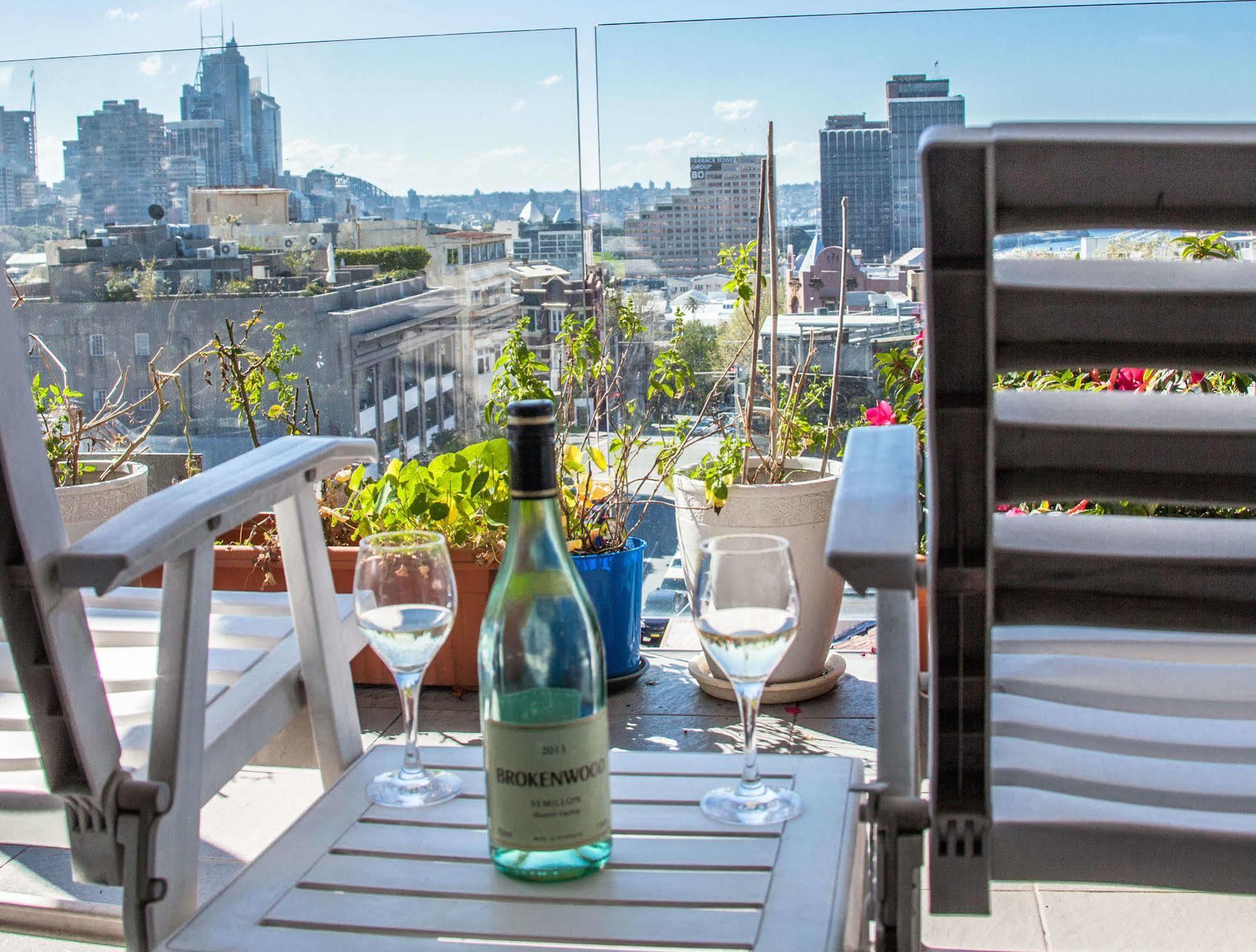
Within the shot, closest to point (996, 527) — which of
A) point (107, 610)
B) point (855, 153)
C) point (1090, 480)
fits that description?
point (1090, 480)

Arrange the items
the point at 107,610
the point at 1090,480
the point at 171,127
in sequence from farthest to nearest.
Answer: the point at 171,127 < the point at 107,610 < the point at 1090,480

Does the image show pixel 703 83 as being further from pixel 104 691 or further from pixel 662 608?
pixel 104 691

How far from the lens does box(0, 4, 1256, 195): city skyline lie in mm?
2479

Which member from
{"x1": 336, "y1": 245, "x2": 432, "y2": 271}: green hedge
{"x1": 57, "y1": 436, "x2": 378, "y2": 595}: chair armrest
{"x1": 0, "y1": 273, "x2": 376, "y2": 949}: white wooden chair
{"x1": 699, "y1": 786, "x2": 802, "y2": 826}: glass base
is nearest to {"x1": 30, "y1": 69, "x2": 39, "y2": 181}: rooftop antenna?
{"x1": 336, "y1": 245, "x2": 432, "y2": 271}: green hedge

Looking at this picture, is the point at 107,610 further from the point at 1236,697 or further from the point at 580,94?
the point at 580,94

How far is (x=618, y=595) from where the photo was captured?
253cm

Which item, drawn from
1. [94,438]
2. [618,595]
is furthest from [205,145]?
[618,595]

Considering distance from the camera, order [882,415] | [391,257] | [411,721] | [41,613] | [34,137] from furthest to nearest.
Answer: [34,137] → [391,257] → [882,415] → [411,721] → [41,613]

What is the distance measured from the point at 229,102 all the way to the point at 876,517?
245 cm

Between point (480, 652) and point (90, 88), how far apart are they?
8.34ft

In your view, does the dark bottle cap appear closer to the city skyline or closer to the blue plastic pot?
the blue plastic pot

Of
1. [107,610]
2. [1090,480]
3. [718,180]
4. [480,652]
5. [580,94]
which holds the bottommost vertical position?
[107,610]

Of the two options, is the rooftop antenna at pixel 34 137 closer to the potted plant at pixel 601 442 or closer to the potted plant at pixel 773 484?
the potted plant at pixel 601 442

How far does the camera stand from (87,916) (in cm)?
110
